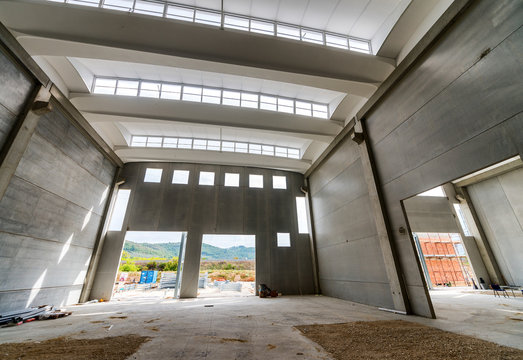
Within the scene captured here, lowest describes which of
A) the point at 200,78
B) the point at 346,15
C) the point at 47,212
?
the point at 47,212

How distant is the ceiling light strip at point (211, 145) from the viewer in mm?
12812

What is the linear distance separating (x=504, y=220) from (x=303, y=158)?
473 inches

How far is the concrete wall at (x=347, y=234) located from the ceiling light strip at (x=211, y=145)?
3002mm

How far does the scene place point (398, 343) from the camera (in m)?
3.77

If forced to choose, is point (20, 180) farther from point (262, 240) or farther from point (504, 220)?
point (504, 220)

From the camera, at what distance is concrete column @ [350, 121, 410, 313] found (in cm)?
680

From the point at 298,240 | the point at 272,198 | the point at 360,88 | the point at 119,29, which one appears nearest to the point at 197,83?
the point at 119,29

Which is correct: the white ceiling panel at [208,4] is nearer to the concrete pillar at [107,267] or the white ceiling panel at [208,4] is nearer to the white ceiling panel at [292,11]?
the white ceiling panel at [292,11]

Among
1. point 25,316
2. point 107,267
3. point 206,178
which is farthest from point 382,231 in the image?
point 107,267

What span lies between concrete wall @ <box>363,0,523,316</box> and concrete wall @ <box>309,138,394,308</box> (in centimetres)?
115

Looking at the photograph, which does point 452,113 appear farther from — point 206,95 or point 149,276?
point 149,276

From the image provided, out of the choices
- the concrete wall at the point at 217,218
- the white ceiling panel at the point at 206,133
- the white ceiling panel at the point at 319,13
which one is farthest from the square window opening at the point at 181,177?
the white ceiling panel at the point at 319,13

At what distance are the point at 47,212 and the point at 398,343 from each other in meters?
11.7

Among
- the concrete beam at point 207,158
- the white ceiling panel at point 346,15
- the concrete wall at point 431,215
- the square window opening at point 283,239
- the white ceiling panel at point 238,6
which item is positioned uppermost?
the white ceiling panel at point 238,6
